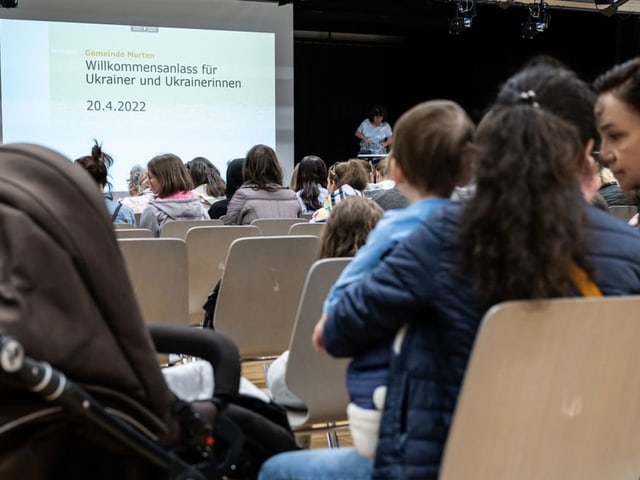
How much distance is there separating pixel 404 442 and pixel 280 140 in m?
9.28

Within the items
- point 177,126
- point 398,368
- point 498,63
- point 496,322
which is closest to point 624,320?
point 496,322

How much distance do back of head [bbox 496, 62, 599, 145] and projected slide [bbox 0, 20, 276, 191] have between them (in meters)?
8.10

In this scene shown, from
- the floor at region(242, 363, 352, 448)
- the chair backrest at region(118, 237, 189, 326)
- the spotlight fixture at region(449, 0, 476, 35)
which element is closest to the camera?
the chair backrest at region(118, 237, 189, 326)

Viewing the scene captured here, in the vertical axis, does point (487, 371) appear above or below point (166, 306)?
above

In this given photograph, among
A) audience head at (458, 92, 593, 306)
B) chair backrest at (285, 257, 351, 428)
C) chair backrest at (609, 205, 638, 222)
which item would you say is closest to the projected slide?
chair backrest at (609, 205, 638, 222)

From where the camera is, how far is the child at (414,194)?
4.50 feet

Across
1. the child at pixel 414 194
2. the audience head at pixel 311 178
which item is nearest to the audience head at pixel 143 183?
the audience head at pixel 311 178

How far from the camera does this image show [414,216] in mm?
1402

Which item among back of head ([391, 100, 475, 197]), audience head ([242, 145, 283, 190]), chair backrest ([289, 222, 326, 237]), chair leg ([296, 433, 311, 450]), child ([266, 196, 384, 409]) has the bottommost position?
chair leg ([296, 433, 311, 450])

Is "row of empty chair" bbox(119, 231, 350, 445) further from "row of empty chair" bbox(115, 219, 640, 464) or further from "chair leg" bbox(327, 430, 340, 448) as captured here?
"row of empty chair" bbox(115, 219, 640, 464)

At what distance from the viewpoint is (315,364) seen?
2137 millimetres

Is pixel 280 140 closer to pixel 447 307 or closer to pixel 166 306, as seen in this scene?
pixel 166 306

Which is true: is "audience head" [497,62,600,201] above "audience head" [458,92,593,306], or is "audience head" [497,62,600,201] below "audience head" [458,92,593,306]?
above

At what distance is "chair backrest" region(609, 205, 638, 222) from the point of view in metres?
4.06
